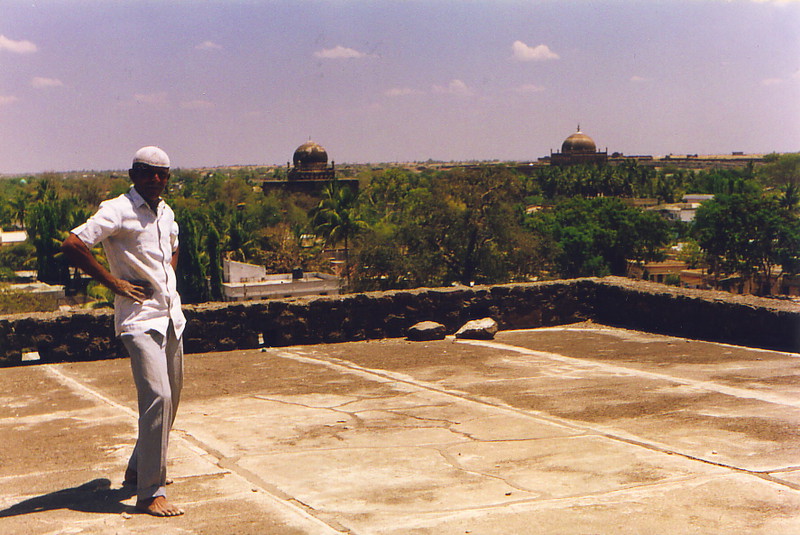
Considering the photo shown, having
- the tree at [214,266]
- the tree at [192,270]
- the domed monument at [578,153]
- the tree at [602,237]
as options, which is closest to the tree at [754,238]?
the tree at [602,237]

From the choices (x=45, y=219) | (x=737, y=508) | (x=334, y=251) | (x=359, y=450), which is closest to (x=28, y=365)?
(x=359, y=450)

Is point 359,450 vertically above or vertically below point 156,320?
below

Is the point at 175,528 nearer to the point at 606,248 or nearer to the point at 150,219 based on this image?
the point at 150,219

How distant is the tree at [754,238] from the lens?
52562 mm

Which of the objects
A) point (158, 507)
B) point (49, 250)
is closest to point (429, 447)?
point (158, 507)

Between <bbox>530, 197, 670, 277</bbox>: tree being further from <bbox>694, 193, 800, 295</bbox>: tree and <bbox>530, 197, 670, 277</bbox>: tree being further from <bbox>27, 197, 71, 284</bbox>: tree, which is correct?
<bbox>27, 197, 71, 284</bbox>: tree

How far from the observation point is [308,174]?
10600cm

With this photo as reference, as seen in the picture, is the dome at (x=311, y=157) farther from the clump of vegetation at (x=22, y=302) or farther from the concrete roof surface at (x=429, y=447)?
the concrete roof surface at (x=429, y=447)

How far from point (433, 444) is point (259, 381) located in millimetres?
2544

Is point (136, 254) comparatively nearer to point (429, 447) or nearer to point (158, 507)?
point (158, 507)

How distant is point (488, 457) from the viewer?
4605 millimetres

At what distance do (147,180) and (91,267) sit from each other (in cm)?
47

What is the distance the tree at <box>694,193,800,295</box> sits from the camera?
5256cm

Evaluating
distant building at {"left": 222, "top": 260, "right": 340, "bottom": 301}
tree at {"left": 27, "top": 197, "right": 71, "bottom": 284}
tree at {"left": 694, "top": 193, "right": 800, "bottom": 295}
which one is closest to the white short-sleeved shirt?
distant building at {"left": 222, "top": 260, "right": 340, "bottom": 301}
